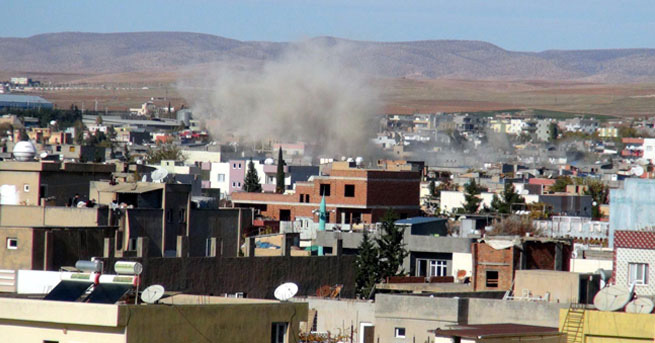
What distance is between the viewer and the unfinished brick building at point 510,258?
20266 mm

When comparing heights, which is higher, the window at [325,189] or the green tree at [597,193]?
the window at [325,189]

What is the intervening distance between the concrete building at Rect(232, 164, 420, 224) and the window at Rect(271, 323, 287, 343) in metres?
30.4

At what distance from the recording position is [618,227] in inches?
880

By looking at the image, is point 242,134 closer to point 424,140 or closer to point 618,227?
point 424,140

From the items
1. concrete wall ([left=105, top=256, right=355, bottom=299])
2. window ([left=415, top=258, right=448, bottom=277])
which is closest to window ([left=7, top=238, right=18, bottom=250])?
concrete wall ([left=105, top=256, right=355, bottom=299])

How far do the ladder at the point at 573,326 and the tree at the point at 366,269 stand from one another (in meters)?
9.12

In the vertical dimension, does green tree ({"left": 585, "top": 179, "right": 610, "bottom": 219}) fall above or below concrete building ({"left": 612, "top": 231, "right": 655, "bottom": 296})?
below

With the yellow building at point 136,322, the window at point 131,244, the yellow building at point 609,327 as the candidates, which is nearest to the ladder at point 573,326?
the yellow building at point 609,327

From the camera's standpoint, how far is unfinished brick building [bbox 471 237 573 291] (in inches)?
798

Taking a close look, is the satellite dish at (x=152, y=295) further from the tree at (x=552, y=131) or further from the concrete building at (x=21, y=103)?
the concrete building at (x=21, y=103)

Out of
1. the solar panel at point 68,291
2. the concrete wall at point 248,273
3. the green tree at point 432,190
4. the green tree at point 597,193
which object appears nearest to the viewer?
the solar panel at point 68,291

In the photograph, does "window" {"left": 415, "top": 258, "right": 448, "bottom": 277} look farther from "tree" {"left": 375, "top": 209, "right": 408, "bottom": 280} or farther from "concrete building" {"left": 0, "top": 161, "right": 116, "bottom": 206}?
"concrete building" {"left": 0, "top": 161, "right": 116, "bottom": 206}

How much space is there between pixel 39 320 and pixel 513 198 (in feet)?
123

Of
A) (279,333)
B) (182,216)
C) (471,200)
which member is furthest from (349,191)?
(279,333)
